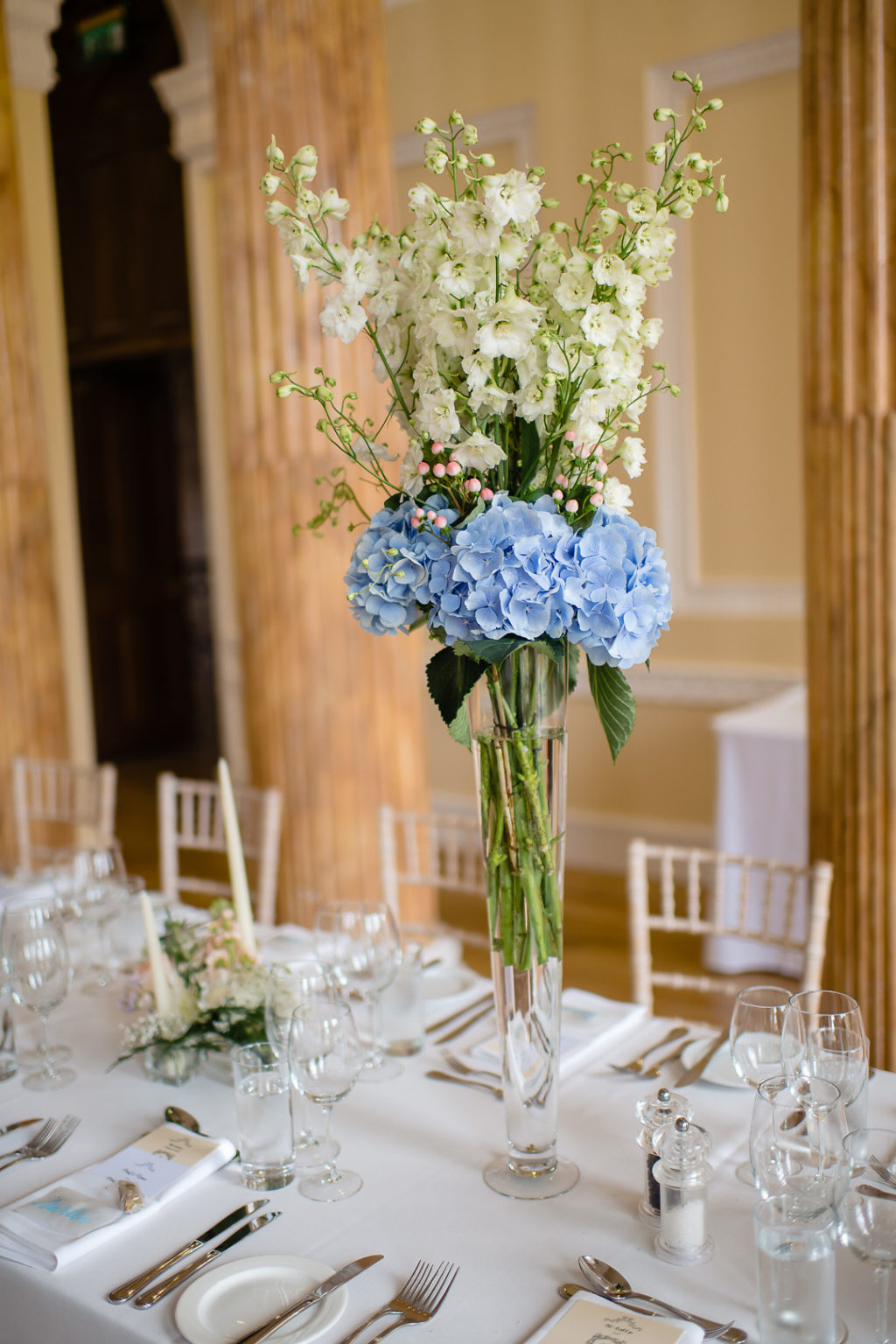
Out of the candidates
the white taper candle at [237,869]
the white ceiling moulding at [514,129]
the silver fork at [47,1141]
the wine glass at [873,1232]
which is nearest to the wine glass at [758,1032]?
the wine glass at [873,1232]

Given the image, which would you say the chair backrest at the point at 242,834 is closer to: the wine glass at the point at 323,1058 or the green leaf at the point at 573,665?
the wine glass at the point at 323,1058

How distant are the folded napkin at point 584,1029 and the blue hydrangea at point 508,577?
27.4 inches

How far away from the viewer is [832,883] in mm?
2395

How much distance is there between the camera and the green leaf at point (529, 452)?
1.25 m

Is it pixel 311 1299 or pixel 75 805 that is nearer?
pixel 311 1299

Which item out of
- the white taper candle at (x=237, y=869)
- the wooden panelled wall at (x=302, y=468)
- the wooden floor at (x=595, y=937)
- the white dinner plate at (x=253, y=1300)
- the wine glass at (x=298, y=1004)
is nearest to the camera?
the white dinner plate at (x=253, y=1300)

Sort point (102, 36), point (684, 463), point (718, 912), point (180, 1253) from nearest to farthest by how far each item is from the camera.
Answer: point (180, 1253), point (718, 912), point (684, 463), point (102, 36)

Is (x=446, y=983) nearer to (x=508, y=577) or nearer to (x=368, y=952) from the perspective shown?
(x=368, y=952)

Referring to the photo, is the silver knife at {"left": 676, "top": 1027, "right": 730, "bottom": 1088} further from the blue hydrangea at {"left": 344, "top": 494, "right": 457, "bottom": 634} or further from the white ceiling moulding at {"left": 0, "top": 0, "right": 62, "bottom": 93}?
the white ceiling moulding at {"left": 0, "top": 0, "right": 62, "bottom": 93}

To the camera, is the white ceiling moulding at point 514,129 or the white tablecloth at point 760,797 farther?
the white ceiling moulding at point 514,129

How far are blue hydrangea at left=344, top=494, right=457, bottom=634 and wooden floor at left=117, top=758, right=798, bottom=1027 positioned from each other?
2.51 metres

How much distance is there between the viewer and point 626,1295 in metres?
1.13

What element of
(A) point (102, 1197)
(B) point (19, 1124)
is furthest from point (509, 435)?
(B) point (19, 1124)

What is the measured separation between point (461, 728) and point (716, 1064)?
2.14 feet
